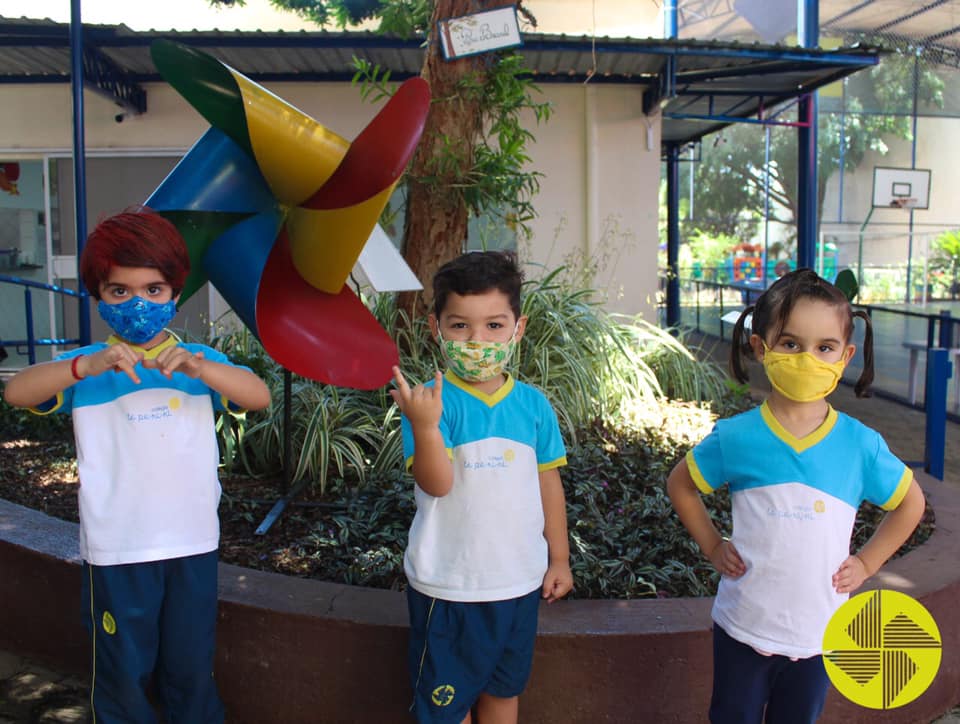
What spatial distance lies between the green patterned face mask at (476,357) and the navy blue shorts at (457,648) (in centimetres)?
52

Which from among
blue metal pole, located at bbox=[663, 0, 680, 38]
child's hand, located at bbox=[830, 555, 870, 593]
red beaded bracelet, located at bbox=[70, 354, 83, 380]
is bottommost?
child's hand, located at bbox=[830, 555, 870, 593]

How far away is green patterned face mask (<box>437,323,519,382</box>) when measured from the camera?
6.02ft

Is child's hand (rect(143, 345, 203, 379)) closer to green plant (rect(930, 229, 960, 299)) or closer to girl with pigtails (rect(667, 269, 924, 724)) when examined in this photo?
girl with pigtails (rect(667, 269, 924, 724))

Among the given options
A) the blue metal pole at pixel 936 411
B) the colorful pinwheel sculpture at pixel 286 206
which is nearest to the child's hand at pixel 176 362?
the colorful pinwheel sculpture at pixel 286 206

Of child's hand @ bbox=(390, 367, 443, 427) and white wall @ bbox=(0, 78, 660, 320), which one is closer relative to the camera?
child's hand @ bbox=(390, 367, 443, 427)

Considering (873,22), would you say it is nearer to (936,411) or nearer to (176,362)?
(936,411)

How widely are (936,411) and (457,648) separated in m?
3.46

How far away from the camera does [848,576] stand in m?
1.70

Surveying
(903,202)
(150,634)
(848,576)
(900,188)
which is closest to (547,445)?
(848,576)

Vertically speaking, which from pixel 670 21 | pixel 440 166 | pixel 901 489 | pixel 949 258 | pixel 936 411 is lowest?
pixel 936 411

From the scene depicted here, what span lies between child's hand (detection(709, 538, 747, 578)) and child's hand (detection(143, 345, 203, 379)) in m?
1.23

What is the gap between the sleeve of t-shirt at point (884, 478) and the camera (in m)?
1.70

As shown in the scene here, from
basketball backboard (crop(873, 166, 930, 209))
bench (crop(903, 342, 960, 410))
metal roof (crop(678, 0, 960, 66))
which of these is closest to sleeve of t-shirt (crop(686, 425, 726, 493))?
bench (crop(903, 342, 960, 410))

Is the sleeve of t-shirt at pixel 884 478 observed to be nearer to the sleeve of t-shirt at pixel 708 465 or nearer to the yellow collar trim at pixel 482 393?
the sleeve of t-shirt at pixel 708 465
